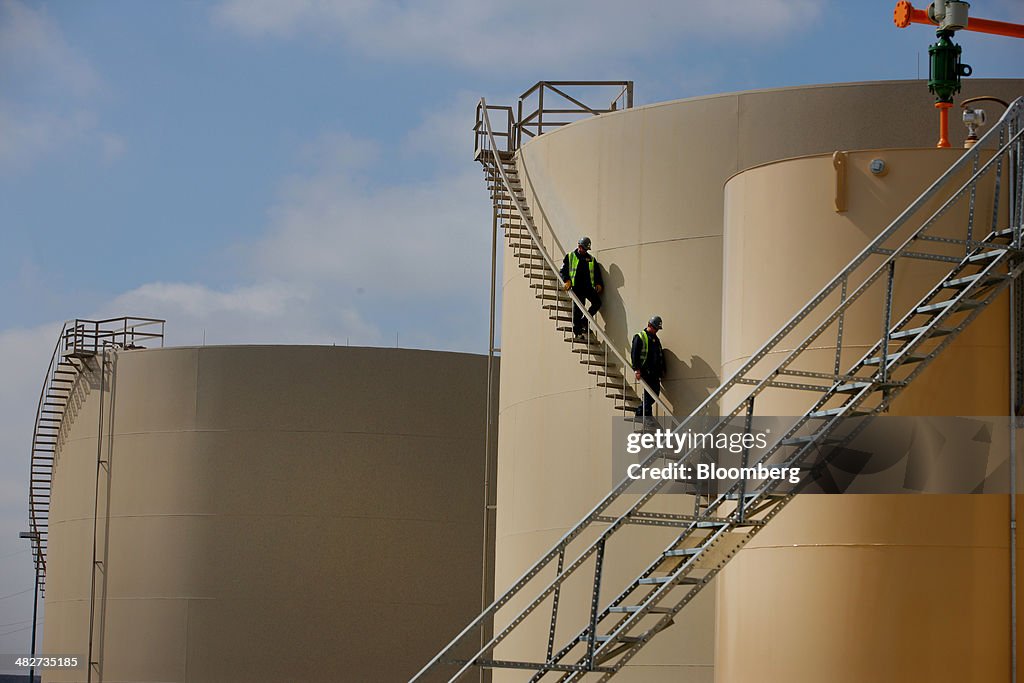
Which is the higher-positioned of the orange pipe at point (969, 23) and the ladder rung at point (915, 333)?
the orange pipe at point (969, 23)

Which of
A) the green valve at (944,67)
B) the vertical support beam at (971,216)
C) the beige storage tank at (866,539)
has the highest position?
the green valve at (944,67)

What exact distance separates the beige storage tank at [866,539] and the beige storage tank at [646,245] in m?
6.44

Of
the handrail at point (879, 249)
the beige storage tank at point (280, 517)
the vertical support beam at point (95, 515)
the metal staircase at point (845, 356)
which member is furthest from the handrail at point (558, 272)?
the vertical support beam at point (95, 515)

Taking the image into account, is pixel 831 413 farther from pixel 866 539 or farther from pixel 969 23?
pixel 969 23

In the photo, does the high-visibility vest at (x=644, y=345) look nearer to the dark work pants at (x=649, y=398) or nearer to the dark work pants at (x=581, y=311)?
the dark work pants at (x=649, y=398)

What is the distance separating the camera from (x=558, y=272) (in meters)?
23.2

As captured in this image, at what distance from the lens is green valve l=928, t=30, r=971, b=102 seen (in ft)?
52.5

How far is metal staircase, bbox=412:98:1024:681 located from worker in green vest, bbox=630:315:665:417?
625cm

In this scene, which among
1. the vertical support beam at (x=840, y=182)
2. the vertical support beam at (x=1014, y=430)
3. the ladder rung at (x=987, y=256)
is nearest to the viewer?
the vertical support beam at (x=1014, y=430)

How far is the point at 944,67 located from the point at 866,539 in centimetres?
526

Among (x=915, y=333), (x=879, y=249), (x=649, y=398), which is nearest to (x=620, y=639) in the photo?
(x=915, y=333)

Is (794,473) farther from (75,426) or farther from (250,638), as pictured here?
(75,426)

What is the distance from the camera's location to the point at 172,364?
33.3 metres

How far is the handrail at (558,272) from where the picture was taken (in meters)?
21.9
